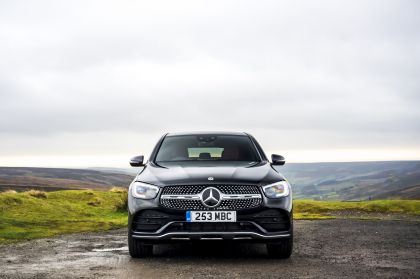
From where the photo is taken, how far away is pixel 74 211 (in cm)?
1880

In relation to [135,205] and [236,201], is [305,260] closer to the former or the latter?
→ [236,201]

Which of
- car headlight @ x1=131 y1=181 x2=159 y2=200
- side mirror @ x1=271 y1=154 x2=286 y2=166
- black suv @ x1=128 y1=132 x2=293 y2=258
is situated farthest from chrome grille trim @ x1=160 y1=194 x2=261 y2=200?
side mirror @ x1=271 y1=154 x2=286 y2=166

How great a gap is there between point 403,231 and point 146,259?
708 cm

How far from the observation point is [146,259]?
7.74 metres

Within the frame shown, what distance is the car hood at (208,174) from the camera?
718 centimetres

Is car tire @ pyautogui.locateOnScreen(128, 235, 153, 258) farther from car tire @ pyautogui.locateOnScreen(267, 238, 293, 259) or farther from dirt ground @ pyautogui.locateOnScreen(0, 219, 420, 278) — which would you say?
car tire @ pyautogui.locateOnScreen(267, 238, 293, 259)

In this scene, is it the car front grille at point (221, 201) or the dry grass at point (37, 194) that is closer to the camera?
the car front grille at point (221, 201)

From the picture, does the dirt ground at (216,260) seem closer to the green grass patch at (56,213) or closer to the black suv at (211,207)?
the black suv at (211,207)

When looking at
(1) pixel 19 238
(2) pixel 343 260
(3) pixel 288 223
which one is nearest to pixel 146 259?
(3) pixel 288 223

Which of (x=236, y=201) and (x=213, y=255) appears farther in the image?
(x=213, y=255)

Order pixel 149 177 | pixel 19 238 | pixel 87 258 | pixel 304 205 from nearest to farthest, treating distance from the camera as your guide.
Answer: pixel 149 177 → pixel 87 258 → pixel 19 238 → pixel 304 205

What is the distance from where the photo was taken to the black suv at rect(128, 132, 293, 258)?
696cm

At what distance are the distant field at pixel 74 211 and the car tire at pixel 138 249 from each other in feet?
13.2

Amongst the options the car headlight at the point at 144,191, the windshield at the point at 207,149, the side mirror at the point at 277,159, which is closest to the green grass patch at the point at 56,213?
the windshield at the point at 207,149
